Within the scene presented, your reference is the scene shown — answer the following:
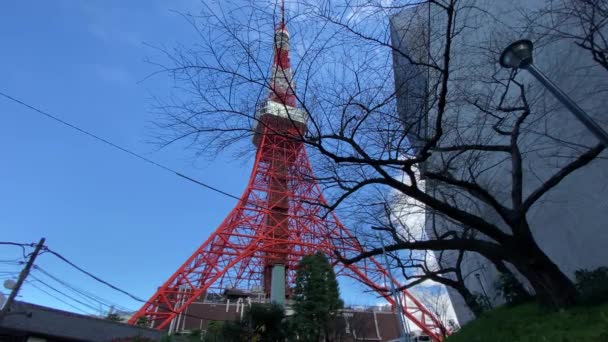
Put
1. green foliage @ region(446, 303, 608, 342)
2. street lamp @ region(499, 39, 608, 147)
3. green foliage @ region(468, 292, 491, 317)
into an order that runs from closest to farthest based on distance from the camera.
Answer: green foliage @ region(446, 303, 608, 342) → street lamp @ region(499, 39, 608, 147) → green foliage @ region(468, 292, 491, 317)

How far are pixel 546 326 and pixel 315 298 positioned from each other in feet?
34.5

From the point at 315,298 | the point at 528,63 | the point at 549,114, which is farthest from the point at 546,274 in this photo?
the point at 315,298

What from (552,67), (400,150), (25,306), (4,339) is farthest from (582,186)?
(25,306)

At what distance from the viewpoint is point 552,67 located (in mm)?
5086

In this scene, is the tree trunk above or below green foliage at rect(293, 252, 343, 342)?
below

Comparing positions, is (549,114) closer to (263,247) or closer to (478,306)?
(478,306)

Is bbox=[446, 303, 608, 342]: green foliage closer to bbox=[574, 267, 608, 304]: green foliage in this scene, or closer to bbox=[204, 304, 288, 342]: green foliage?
bbox=[574, 267, 608, 304]: green foliage

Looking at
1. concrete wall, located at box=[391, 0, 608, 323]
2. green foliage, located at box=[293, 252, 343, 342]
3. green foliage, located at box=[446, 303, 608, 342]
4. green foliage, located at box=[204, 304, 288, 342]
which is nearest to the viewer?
green foliage, located at box=[446, 303, 608, 342]

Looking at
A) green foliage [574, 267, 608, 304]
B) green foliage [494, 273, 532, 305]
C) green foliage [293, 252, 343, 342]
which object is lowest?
green foliage [574, 267, 608, 304]

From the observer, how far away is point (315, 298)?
13.1 meters

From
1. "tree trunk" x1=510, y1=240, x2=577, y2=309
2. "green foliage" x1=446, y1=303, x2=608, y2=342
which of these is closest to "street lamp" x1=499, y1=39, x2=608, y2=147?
"tree trunk" x1=510, y1=240, x2=577, y2=309

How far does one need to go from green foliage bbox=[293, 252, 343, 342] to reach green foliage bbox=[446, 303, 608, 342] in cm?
821

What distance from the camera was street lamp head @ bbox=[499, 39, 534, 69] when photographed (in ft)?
10.4

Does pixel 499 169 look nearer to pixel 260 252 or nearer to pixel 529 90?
pixel 529 90
